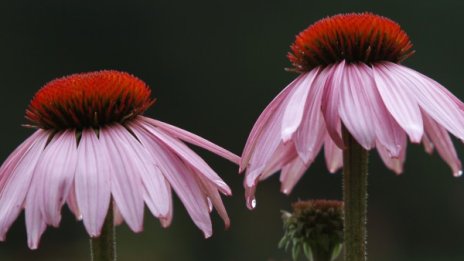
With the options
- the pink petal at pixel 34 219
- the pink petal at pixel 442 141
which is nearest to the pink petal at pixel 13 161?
the pink petal at pixel 34 219

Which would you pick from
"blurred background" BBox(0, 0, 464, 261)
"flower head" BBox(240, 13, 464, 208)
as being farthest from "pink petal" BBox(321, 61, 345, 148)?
"blurred background" BBox(0, 0, 464, 261)

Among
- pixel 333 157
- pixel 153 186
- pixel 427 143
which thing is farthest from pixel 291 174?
pixel 153 186

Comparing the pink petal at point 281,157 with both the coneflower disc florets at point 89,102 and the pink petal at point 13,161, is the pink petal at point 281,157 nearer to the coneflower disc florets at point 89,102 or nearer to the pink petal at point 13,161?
the coneflower disc florets at point 89,102

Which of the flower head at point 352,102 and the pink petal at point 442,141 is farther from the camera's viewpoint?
the pink petal at point 442,141

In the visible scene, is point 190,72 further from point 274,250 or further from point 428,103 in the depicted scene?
point 428,103

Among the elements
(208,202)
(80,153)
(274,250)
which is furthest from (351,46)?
(274,250)

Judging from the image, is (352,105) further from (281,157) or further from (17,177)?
(17,177)
